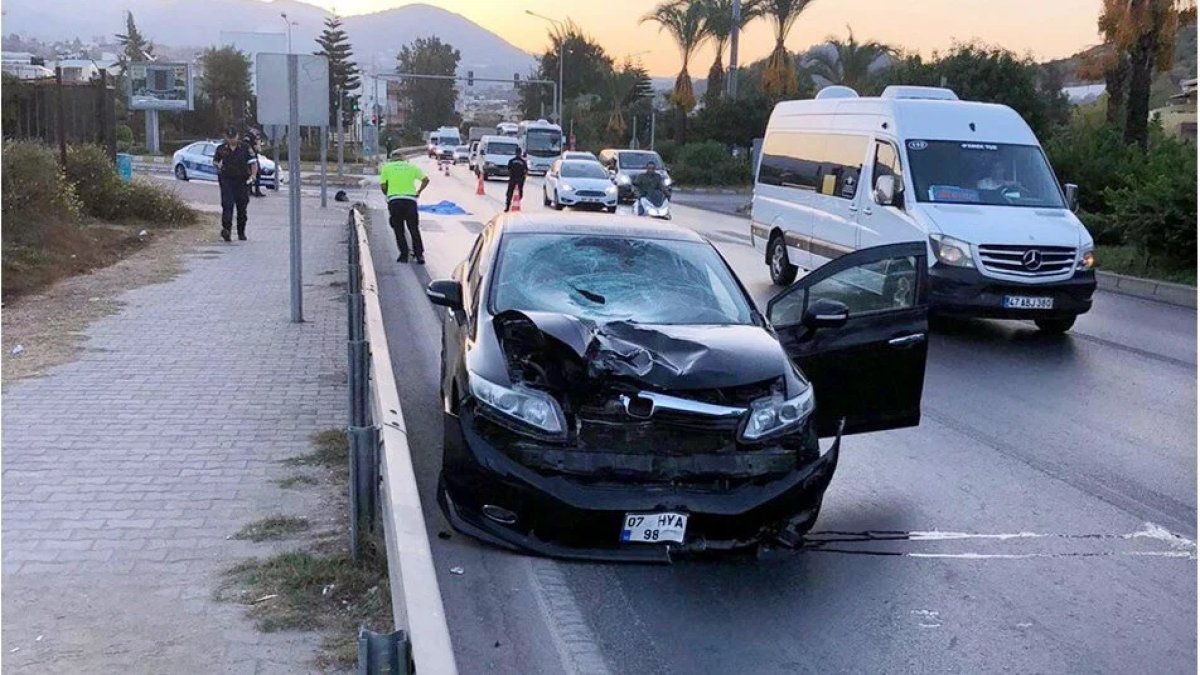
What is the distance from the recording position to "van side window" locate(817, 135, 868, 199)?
14711 mm

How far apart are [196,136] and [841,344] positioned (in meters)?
76.6

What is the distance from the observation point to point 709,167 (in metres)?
53.3

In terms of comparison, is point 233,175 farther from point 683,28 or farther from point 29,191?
point 683,28

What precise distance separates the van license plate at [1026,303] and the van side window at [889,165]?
67.8 inches

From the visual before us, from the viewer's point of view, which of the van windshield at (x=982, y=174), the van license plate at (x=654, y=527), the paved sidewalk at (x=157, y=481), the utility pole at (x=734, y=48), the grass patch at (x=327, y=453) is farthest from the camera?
the utility pole at (x=734, y=48)

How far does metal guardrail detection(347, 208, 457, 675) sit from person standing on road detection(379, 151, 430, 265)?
1027 cm

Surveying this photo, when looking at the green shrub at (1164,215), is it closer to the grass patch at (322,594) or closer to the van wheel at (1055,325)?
the van wheel at (1055,325)

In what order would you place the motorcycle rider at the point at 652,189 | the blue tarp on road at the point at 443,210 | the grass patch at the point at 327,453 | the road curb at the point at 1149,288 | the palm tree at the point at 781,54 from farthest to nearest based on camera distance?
the palm tree at the point at 781,54
the blue tarp on road at the point at 443,210
the motorcycle rider at the point at 652,189
the road curb at the point at 1149,288
the grass patch at the point at 327,453

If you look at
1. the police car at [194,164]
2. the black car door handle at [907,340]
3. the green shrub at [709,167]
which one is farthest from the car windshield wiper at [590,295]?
the green shrub at [709,167]

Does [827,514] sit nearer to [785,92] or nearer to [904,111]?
[904,111]

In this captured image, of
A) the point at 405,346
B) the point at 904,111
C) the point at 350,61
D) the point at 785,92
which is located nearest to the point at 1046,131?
the point at 785,92

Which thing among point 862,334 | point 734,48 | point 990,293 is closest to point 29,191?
point 990,293

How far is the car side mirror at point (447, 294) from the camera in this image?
24.3ft

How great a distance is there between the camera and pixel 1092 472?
7.82m
